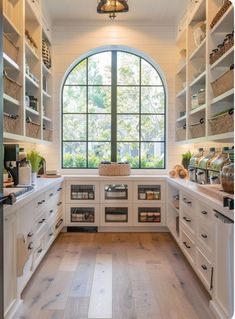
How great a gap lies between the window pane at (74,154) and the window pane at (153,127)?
102 cm

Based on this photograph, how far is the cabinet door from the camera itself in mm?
2076

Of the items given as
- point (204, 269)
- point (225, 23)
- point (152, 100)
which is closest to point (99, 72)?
point (152, 100)

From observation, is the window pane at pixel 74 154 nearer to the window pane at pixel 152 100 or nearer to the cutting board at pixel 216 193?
the window pane at pixel 152 100

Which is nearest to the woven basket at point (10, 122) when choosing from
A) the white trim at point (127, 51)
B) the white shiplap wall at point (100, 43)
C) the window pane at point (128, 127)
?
the white shiplap wall at point (100, 43)

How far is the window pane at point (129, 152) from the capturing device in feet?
16.8

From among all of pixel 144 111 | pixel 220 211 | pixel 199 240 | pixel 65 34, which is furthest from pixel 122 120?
pixel 220 211

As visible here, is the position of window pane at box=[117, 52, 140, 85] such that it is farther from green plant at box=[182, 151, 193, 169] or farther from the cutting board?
the cutting board

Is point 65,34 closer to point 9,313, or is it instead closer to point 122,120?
point 122,120

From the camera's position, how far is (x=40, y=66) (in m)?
4.00

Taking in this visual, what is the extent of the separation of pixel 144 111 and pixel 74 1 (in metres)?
1.91

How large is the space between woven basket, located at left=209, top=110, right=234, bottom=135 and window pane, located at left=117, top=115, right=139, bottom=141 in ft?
6.88

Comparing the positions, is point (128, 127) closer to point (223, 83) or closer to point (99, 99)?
point (99, 99)

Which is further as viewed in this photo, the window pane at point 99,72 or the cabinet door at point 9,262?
the window pane at point 99,72

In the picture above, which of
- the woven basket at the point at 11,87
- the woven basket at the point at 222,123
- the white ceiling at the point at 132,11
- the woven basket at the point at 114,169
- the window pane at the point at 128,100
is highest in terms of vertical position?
the white ceiling at the point at 132,11
